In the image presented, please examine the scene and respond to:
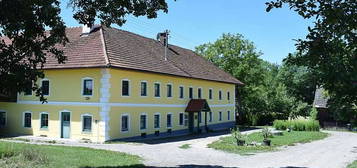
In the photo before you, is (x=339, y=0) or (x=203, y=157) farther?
(x=203, y=157)

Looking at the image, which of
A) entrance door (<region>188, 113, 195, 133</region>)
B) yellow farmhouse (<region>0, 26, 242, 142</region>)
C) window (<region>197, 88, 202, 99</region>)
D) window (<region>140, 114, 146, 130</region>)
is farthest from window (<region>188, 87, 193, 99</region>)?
window (<region>140, 114, 146, 130</region>)

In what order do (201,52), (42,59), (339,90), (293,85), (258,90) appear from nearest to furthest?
1. (339,90)
2. (42,59)
3. (258,90)
4. (201,52)
5. (293,85)

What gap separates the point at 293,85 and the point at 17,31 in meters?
66.0

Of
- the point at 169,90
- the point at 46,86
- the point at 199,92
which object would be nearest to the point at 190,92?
the point at 199,92

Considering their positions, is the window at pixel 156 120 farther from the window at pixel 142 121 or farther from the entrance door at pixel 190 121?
the entrance door at pixel 190 121

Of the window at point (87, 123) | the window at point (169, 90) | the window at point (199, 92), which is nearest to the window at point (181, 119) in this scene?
the window at point (169, 90)

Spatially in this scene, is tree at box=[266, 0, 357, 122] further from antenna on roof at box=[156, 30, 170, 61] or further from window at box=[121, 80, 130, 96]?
antenna on roof at box=[156, 30, 170, 61]

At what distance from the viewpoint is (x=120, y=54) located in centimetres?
2731

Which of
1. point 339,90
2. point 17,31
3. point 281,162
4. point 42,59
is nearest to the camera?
point 339,90

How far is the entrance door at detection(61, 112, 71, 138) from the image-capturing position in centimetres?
2627

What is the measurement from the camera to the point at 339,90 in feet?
15.7

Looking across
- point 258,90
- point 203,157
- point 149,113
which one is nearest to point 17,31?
point 203,157

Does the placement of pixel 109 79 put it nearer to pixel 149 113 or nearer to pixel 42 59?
pixel 149 113

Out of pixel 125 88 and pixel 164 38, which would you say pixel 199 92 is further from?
pixel 125 88
